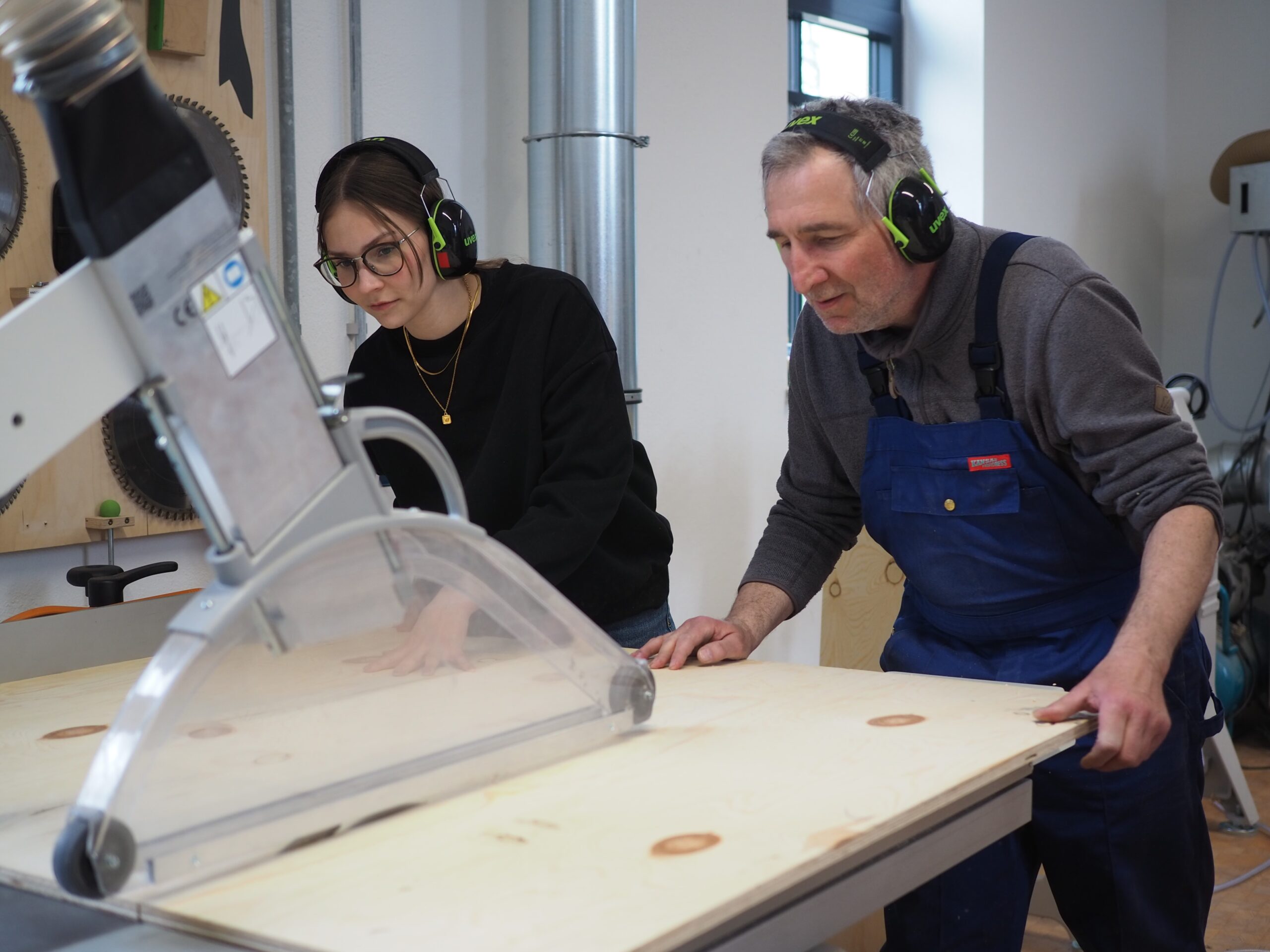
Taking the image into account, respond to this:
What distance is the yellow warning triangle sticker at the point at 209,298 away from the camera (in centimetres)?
74

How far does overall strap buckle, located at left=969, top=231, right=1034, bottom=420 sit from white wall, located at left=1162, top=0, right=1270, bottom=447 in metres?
3.58

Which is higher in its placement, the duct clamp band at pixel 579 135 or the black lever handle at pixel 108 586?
the duct clamp band at pixel 579 135

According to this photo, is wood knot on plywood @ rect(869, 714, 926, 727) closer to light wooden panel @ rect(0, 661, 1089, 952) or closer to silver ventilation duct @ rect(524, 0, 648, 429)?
light wooden panel @ rect(0, 661, 1089, 952)

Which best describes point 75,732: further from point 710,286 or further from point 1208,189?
point 1208,189

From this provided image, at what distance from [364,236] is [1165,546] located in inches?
41.8

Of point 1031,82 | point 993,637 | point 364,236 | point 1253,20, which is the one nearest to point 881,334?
point 993,637

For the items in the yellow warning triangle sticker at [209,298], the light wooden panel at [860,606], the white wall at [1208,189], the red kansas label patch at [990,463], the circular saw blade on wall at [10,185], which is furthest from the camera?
the white wall at [1208,189]

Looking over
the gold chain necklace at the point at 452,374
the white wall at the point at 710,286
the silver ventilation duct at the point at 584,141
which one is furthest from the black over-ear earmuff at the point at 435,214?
the white wall at the point at 710,286

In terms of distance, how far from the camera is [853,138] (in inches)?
58.7

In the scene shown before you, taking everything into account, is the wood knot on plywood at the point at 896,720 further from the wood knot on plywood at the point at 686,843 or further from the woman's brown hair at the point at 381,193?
the woman's brown hair at the point at 381,193

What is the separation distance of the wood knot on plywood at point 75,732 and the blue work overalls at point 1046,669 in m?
0.95

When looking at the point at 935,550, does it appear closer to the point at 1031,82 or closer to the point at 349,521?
the point at 349,521

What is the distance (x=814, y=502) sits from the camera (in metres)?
1.80

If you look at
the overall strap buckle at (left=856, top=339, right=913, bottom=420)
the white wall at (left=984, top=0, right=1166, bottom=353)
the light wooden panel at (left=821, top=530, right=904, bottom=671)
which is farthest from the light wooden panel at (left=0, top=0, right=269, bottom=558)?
the white wall at (left=984, top=0, right=1166, bottom=353)
